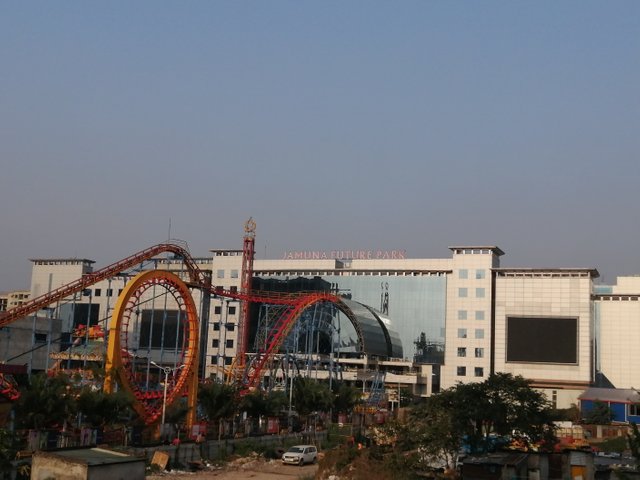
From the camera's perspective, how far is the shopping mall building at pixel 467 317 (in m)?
93.3

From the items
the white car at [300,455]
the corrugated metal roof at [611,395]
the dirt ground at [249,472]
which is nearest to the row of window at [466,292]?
the corrugated metal roof at [611,395]

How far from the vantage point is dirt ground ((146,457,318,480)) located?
3884cm

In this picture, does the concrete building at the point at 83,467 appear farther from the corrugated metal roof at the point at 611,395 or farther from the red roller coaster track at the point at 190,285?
the corrugated metal roof at the point at 611,395

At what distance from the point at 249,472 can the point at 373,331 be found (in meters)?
56.5

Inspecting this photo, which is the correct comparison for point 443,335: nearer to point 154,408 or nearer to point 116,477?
point 154,408

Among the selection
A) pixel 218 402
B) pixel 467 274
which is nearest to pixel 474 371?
pixel 467 274

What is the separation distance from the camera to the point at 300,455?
44.7 metres

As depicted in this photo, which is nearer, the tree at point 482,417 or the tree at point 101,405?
the tree at point 482,417

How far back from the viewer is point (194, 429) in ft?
149

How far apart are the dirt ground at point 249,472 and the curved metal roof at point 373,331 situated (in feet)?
149

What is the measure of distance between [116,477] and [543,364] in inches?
3005

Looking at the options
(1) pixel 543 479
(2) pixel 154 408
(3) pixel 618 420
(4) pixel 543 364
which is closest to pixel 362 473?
(1) pixel 543 479

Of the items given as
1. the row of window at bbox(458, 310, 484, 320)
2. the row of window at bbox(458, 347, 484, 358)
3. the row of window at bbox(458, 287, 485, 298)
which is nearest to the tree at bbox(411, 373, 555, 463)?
the row of window at bbox(458, 347, 484, 358)

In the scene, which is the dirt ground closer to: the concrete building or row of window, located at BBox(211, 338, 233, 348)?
the concrete building
